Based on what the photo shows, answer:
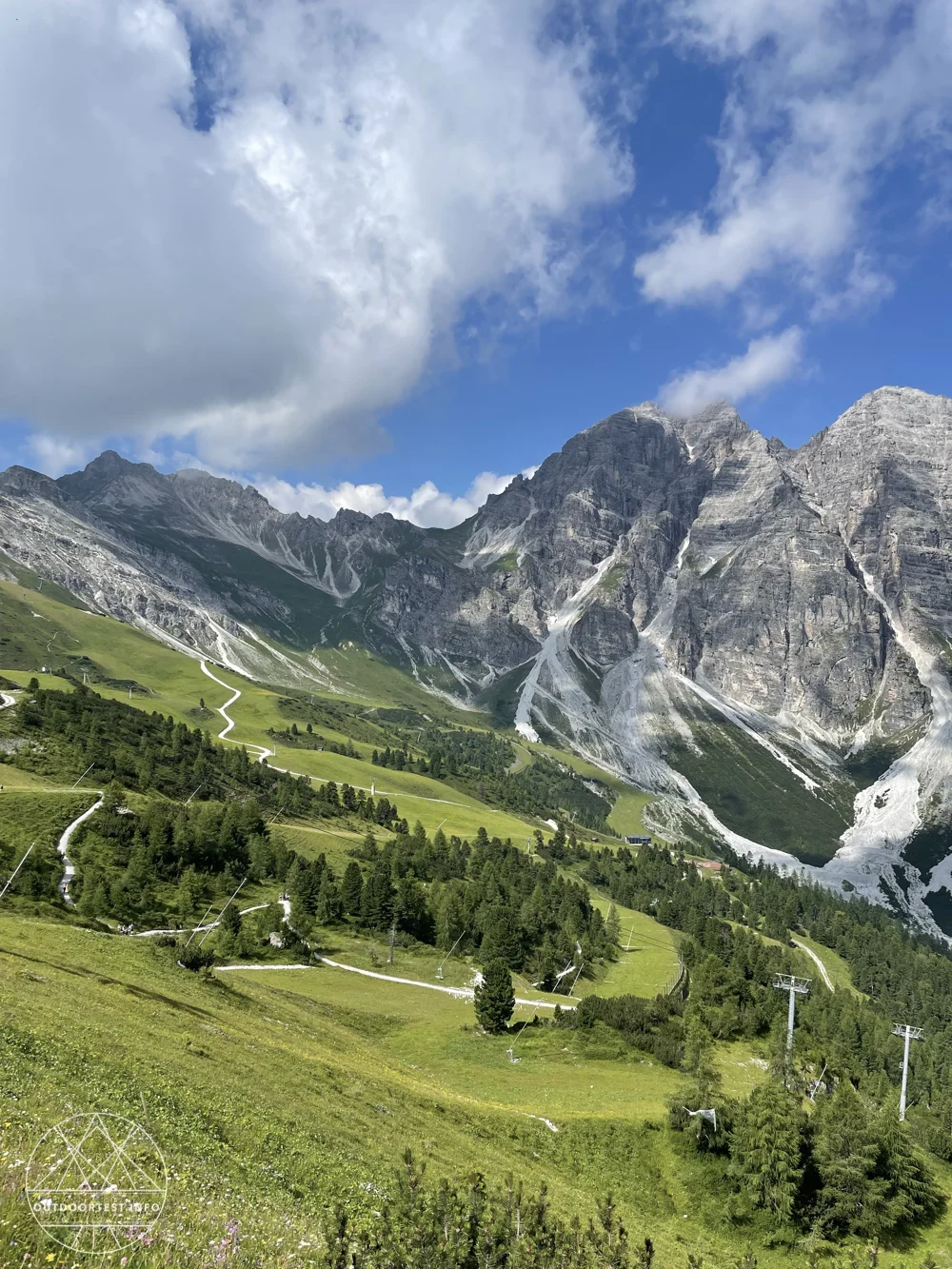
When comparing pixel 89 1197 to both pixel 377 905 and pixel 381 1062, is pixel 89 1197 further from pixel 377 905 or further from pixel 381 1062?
pixel 377 905

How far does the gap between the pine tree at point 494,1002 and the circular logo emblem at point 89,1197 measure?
5060cm

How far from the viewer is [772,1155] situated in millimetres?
35531

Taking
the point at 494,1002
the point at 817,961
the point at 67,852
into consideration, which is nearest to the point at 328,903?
the point at 67,852

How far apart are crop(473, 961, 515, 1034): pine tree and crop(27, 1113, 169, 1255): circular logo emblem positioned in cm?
5060

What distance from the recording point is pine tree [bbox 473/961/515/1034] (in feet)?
199

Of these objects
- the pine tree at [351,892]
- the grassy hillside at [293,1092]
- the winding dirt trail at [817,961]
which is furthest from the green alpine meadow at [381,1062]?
the winding dirt trail at [817,961]

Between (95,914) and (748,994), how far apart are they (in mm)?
72978

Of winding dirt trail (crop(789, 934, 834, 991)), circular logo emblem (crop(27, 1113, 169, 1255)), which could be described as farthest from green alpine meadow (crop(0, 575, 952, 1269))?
winding dirt trail (crop(789, 934, 834, 991))

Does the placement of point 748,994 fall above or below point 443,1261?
below

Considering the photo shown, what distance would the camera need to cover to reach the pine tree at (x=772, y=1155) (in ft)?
116

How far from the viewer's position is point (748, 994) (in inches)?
3221

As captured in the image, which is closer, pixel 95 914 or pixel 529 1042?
pixel 529 1042

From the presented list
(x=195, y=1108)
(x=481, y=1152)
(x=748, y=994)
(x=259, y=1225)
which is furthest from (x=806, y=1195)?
(x=748, y=994)

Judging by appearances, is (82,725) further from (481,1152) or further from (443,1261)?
(443,1261)
